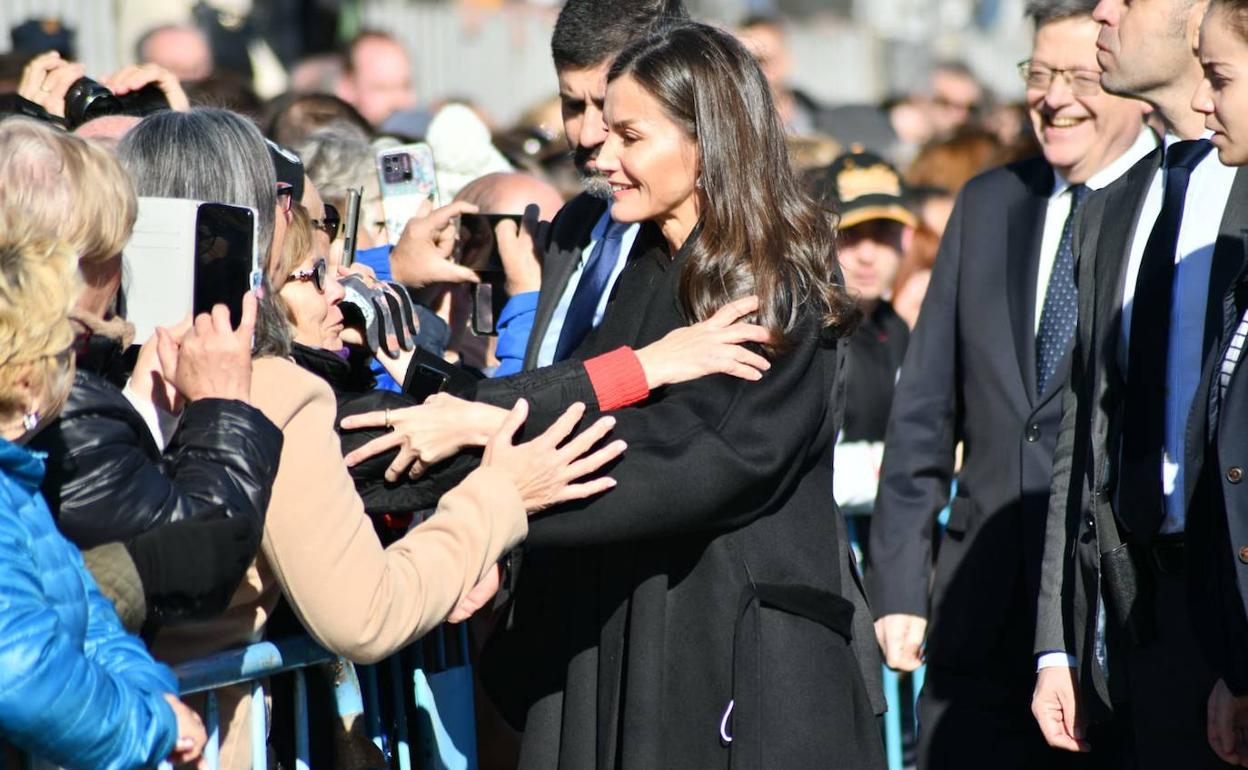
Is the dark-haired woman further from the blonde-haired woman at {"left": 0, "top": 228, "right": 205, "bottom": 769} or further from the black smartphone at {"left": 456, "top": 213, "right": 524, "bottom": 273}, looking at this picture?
the black smartphone at {"left": 456, "top": 213, "right": 524, "bottom": 273}

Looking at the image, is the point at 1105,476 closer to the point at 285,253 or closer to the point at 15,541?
the point at 285,253

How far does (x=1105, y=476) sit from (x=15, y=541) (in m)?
2.25

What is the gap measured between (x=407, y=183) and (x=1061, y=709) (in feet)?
7.78

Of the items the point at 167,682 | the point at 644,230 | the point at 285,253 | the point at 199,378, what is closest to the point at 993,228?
the point at 644,230

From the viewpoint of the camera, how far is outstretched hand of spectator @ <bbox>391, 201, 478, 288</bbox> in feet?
14.9

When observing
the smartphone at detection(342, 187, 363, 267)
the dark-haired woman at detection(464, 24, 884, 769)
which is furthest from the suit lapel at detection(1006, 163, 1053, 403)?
the smartphone at detection(342, 187, 363, 267)

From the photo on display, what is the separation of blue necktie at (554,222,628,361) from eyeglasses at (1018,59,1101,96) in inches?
56.9

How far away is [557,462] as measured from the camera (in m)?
3.01

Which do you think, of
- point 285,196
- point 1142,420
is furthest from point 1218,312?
point 285,196

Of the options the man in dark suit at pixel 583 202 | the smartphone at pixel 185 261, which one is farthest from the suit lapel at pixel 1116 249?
the smartphone at pixel 185 261

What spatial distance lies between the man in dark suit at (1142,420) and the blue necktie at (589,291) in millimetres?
1087

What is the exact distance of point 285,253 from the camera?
3.14 m

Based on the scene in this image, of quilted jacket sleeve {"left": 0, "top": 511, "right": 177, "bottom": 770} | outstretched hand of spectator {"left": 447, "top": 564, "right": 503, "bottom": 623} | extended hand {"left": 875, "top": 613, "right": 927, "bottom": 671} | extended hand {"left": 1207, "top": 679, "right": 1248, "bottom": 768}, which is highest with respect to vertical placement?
quilted jacket sleeve {"left": 0, "top": 511, "right": 177, "bottom": 770}

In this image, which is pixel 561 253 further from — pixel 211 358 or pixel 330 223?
pixel 211 358
